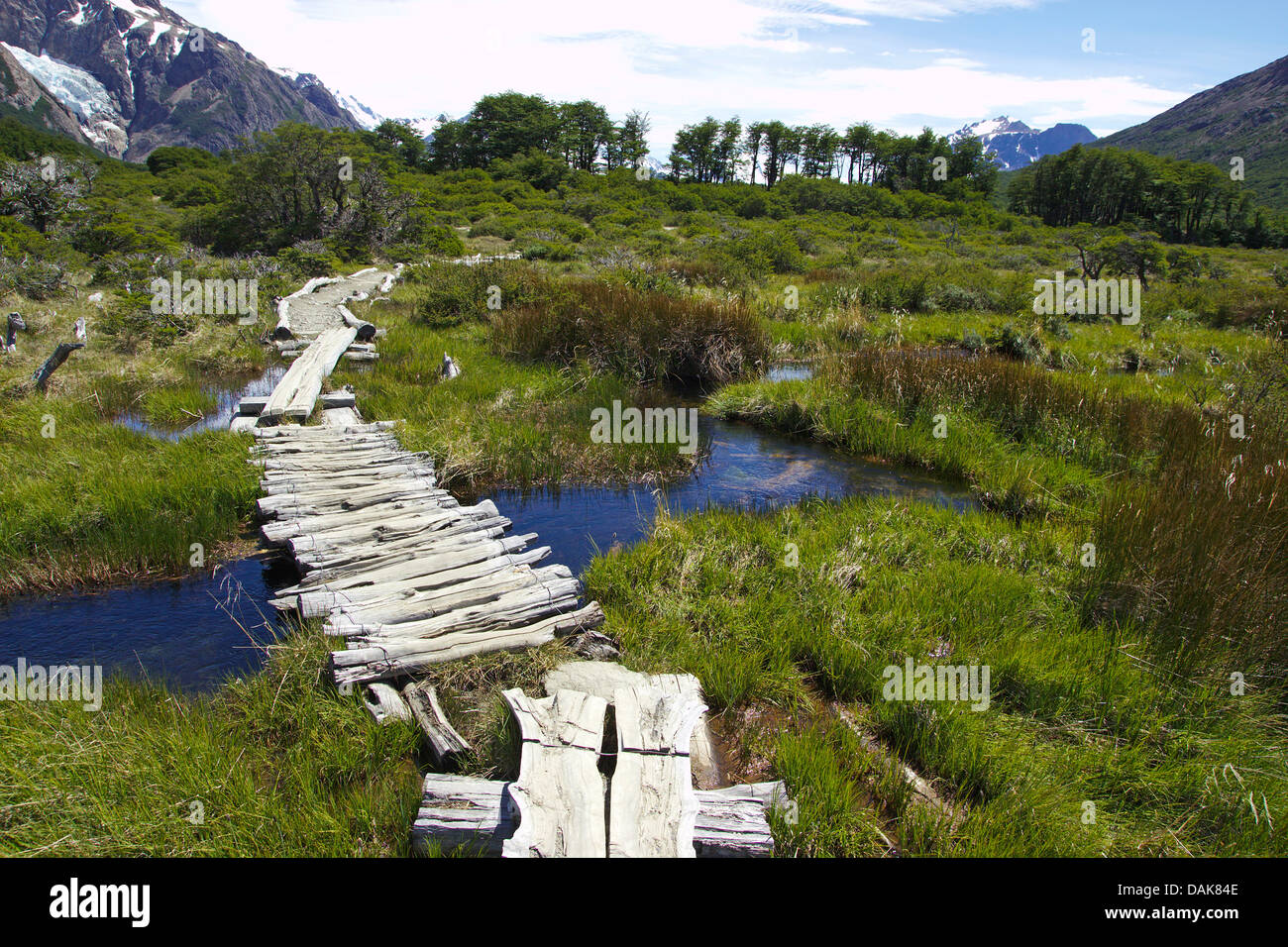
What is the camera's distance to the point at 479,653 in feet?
16.1

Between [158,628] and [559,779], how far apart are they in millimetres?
4068

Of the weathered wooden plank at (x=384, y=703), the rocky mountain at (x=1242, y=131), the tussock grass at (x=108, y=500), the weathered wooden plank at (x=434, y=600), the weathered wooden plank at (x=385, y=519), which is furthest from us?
the rocky mountain at (x=1242, y=131)

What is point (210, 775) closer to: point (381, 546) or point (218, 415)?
point (381, 546)

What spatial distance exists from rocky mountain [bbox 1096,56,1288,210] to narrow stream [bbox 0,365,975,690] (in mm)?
153339

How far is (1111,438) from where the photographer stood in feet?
30.4

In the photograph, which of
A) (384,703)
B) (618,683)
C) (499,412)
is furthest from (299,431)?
(618,683)

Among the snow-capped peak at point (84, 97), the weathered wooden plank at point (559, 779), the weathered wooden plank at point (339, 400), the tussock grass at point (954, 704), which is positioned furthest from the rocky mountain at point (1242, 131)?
the snow-capped peak at point (84, 97)

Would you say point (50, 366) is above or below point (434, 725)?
above

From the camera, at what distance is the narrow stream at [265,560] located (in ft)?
16.8

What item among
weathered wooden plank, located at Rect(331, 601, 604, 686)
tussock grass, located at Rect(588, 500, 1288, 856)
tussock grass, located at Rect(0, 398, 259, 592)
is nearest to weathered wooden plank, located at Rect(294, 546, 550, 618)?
weathered wooden plank, located at Rect(331, 601, 604, 686)

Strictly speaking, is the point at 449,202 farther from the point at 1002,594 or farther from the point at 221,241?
the point at 1002,594

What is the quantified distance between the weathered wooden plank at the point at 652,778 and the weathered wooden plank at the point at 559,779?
11 centimetres

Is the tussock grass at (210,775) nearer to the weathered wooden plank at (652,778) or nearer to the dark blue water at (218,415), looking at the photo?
the weathered wooden plank at (652,778)
